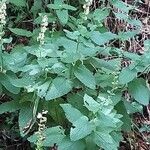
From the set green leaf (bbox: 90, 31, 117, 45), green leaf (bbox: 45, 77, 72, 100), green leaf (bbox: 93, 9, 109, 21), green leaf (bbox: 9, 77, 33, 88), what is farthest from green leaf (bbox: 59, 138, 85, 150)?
green leaf (bbox: 93, 9, 109, 21)

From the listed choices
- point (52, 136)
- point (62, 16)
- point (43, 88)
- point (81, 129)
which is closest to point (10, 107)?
point (43, 88)

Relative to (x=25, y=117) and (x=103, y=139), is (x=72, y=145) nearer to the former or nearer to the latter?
(x=103, y=139)

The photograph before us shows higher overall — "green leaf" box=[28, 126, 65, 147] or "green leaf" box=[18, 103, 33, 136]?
"green leaf" box=[28, 126, 65, 147]

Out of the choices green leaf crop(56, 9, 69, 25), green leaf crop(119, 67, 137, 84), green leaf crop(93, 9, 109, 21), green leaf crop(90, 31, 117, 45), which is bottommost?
green leaf crop(119, 67, 137, 84)

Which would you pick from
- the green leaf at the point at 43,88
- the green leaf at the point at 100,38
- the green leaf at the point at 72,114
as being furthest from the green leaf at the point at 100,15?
the green leaf at the point at 72,114

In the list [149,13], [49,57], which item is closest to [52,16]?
[49,57]

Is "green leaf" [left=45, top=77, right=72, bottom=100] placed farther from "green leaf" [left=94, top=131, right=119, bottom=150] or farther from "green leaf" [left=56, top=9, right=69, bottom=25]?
"green leaf" [left=56, top=9, right=69, bottom=25]

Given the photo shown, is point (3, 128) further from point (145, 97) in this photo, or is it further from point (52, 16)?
point (145, 97)
